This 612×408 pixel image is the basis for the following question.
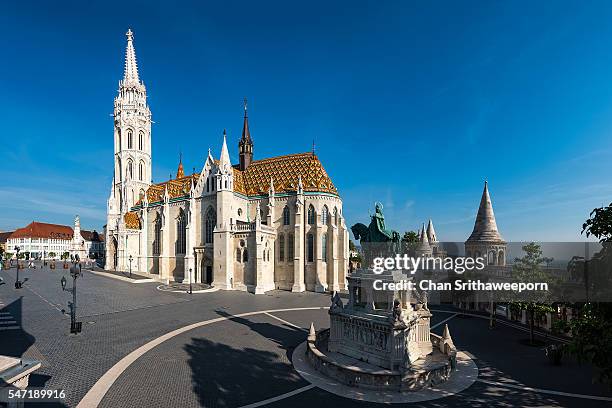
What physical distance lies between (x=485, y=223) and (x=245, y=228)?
26.1 metres

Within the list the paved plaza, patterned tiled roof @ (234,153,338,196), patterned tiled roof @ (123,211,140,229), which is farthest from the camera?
patterned tiled roof @ (123,211,140,229)

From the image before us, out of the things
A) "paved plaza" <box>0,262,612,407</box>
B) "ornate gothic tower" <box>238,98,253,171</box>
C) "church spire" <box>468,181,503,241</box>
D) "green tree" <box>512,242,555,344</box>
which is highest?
"ornate gothic tower" <box>238,98,253,171</box>

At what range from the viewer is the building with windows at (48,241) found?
285ft

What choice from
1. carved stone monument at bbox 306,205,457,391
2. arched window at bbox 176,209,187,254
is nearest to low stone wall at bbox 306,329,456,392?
carved stone monument at bbox 306,205,457,391

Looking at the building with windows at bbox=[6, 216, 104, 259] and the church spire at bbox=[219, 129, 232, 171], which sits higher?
the church spire at bbox=[219, 129, 232, 171]

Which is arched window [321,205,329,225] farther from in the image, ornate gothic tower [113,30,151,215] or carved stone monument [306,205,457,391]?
ornate gothic tower [113,30,151,215]

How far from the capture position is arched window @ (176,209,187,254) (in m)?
42.1

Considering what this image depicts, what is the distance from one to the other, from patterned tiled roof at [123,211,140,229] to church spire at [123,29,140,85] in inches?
1007

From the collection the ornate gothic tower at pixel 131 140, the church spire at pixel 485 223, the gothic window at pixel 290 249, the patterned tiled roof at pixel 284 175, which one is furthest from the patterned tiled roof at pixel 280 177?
the church spire at pixel 485 223

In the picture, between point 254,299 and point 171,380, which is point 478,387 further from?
point 254,299

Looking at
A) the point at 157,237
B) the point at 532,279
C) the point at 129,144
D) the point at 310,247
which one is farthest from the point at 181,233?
the point at 532,279

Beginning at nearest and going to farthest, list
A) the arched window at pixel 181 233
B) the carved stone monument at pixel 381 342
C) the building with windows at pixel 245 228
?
the carved stone monument at pixel 381 342, the building with windows at pixel 245 228, the arched window at pixel 181 233

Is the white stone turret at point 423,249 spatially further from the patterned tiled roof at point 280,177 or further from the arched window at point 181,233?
the arched window at point 181,233

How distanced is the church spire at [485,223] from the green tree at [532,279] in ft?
36.5
